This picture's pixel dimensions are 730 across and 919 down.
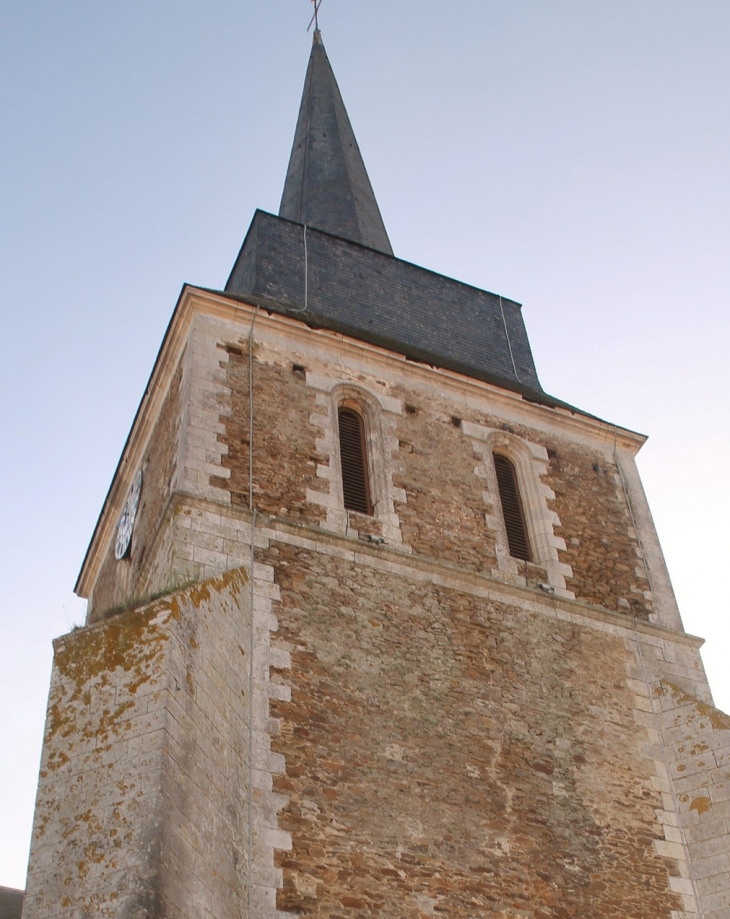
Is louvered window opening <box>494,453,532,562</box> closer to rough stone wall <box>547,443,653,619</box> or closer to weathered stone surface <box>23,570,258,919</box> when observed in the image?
rough stone wall <box>547,443,653,619</box>

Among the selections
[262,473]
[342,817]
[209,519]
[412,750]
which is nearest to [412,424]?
[262,473]

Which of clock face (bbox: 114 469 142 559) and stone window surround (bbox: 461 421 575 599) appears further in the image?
clock face (bbox: 114 469 142 559)

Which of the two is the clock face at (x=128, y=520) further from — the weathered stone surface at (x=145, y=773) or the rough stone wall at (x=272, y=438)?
the weathered stone surface at (x=145, y=773)

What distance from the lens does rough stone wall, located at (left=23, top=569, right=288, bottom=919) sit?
285 inches

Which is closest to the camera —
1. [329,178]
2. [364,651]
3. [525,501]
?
[364,651]

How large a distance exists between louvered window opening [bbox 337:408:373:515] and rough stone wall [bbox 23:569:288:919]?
299cm

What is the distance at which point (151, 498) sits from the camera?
41.9ft

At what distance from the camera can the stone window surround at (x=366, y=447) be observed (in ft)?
38.7

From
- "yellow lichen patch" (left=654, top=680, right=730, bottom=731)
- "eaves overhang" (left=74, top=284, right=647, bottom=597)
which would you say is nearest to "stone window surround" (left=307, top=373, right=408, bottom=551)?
"eaves overhang" (left=74, top=284, right=647, bottom=597)

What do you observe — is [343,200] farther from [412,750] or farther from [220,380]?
[412,750]

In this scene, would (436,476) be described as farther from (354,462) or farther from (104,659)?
(104,659)

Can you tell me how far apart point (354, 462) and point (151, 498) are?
2060 millimetres

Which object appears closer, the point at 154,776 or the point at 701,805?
the point at 154,776

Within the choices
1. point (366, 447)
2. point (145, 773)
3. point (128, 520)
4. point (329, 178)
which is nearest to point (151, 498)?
point (128, 520)
